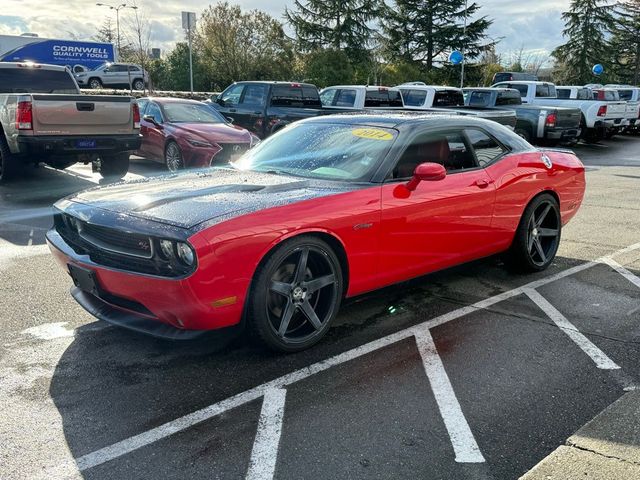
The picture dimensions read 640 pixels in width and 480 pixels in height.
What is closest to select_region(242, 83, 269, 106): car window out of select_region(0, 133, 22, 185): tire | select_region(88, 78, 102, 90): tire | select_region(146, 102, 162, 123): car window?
select_region(146, 102, 162, 123): car window

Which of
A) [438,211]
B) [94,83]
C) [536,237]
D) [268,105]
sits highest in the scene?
[94,83]

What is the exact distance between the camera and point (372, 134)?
15.4 ft

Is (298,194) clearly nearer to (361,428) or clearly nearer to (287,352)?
(287,352)

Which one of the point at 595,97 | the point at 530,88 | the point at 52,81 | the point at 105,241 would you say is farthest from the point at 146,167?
the point at 595,97

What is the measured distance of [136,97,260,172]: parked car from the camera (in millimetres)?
10859

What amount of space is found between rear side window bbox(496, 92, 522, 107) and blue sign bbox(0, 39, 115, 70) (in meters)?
26.9

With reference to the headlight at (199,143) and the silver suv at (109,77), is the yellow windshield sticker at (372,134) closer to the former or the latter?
the headlight at (199,143)

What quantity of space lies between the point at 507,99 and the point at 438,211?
14743 millimetres

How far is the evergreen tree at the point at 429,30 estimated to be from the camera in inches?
1694

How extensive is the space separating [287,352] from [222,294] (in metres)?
0.68

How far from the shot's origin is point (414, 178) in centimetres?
→ 438

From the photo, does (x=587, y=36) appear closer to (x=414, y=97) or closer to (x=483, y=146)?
(x=414, y=97)

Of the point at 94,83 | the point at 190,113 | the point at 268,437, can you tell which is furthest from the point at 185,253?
the point at 94,83

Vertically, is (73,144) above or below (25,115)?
below
